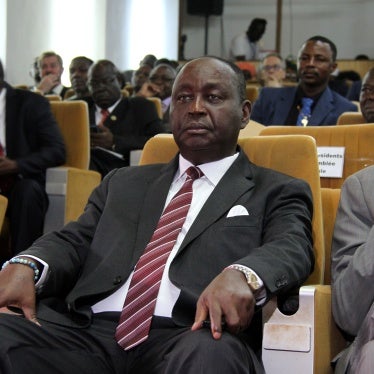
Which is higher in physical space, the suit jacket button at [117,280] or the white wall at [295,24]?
the white wall at [295,24]

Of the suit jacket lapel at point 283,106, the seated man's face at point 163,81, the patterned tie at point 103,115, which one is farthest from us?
the seated man's face at point 163,81

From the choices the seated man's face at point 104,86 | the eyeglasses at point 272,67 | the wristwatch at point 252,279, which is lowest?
the wristwatch at point 252,279

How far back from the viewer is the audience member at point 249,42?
40.3 ft

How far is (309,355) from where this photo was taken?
178 centimetres

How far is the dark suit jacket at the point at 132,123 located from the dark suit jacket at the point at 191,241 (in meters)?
2.68

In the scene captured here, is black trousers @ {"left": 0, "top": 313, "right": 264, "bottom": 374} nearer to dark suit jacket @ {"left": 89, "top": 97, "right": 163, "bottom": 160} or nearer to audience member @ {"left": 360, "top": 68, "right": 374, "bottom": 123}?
audience member @ {"left": 360, "top": 68, "right": 374, "bottom": 123}

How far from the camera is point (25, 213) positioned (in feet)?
12.2

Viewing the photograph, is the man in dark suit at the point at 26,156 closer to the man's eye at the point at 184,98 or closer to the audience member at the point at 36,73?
the man's eye at the point at 184,98

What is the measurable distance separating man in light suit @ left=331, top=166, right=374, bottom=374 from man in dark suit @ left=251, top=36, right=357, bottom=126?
7.64 feet

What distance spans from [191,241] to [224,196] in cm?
17

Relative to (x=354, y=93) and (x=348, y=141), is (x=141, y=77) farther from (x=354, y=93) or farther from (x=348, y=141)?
(x=348, y=141)

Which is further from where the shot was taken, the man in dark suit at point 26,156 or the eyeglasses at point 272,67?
the eyeglasses at point 272,67

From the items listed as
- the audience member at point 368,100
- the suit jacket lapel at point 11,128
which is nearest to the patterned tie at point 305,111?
the audience member at point 368,100

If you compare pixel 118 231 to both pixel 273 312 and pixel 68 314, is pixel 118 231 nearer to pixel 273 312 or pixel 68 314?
pixel 68 314
